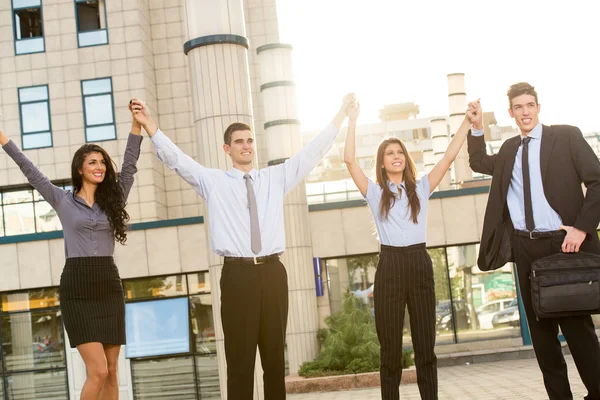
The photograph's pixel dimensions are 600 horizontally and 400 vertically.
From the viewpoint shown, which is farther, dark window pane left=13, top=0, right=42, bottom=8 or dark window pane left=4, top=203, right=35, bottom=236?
dark window pane left=4, top=203, right=35, bottom=236

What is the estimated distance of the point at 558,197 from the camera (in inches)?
237

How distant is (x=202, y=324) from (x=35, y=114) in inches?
579

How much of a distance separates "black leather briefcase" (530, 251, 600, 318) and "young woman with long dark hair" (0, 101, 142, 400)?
3.01 metres

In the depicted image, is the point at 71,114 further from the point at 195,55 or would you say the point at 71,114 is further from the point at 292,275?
the point at 195,55

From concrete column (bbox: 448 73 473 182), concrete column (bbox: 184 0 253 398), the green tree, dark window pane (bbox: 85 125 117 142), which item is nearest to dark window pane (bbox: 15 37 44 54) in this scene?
dark window pane (bbox: 85 125 117 142)

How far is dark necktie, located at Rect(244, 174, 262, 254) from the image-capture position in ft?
18.7

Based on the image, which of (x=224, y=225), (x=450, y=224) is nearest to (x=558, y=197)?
(x=224, y=225)

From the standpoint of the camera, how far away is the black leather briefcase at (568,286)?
18.9ft

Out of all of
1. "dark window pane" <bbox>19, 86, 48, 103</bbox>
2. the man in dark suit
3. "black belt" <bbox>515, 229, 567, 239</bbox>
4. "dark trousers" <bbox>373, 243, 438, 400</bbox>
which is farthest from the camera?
"dark window pane" <bbox>19, 86, 48, 103</bbox>

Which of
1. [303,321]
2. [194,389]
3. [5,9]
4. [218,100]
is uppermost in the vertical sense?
[5,9]

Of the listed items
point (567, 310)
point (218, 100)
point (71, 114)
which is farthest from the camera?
point (71, 114)

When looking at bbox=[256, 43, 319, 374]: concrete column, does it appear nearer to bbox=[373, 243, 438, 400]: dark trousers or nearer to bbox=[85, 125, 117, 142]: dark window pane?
bbox=[373, 243, 438, 400]: dark trousers

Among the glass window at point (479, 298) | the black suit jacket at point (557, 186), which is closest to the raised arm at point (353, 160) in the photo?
the black suit jacket at point (557, 186)

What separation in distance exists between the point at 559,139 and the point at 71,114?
28566 mm
